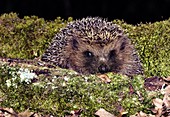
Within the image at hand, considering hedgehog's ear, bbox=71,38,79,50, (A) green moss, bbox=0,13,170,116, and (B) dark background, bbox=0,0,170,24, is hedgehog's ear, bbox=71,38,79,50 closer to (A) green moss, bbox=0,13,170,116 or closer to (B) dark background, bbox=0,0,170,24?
(A) green moss, bbox=0,13,170,116

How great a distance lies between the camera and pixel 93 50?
26.1 feet

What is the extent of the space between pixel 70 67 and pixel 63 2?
6.00m

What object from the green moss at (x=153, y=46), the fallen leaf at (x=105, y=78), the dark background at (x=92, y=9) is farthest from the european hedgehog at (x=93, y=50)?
the dark background at (x=92, y=9)

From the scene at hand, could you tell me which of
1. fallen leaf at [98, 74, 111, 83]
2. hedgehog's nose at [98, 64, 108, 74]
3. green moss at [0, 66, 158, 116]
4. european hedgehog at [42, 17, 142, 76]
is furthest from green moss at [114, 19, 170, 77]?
green moss at [0, 66, 158, 116]

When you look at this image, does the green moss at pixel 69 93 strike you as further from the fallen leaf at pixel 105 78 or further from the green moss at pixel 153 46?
the green moss at pixel 153 46

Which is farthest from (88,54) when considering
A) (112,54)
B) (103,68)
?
(103,68)

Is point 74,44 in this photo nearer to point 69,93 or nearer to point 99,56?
point 99,56

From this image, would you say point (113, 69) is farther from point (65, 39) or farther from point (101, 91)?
point (101, 91)

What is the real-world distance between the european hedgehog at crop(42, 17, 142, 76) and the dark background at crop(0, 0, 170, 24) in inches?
197

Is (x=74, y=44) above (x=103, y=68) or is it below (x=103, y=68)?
above

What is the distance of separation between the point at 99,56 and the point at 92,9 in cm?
651

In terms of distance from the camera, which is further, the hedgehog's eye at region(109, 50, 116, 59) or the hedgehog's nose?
the hedgehog's eye at region(109, 50, 116, 59)

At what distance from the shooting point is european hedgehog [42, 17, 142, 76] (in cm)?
792

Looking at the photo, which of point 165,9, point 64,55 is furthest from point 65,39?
point 165,9
